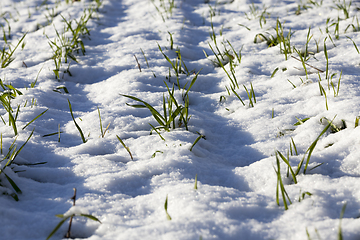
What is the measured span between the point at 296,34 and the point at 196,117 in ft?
5.71

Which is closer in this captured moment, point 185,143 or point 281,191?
point 281,191

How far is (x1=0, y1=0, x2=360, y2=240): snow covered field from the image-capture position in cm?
91

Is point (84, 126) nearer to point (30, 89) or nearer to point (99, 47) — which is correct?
point (30, 89)

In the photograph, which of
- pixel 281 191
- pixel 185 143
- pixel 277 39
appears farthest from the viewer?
pixel 277 39

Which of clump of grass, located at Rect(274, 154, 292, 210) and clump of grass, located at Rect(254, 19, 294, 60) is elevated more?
clump of grass, located at Rect(254, 19, 294, 60)

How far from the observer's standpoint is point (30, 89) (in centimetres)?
194

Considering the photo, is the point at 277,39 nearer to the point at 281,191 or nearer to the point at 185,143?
the point at 185,143

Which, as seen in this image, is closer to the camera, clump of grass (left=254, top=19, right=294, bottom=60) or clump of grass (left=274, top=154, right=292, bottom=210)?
clump of grass (left=274, top=154, right=292, bottom=210)

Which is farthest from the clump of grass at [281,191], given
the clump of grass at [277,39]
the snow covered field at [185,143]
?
the clump of grass at [277,39]

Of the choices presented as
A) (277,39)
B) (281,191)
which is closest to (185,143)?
(281,191)

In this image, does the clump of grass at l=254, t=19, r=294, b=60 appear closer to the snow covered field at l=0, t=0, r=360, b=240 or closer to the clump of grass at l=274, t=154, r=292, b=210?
the snow covered field at l=0, t=0, r=360, b=240

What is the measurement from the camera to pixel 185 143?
4.49ft

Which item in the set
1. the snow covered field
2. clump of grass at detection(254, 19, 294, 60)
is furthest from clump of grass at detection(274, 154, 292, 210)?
clump of grass at detection(254, 19, 294, 60)

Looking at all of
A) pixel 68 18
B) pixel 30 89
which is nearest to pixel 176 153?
pixel 30 89
